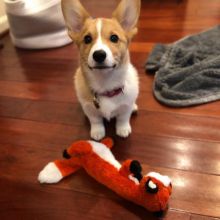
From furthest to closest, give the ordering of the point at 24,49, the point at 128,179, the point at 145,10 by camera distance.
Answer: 1. the point at 145,10
2. the point at 24,49
3. the point at 128,179

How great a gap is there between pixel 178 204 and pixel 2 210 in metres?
0.70

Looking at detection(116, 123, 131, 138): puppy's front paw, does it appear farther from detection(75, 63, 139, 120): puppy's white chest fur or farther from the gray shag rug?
the gray shag rug

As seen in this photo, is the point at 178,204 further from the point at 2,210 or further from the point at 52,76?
the point at 52,76

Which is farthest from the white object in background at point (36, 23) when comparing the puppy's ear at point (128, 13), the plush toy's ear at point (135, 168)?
the plush toy's ear at point (135, 168)

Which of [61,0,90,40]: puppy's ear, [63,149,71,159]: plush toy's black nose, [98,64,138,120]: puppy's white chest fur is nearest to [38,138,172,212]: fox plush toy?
[63,149,71,159]: plush toy's black nose

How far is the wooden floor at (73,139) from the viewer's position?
48.4 inches

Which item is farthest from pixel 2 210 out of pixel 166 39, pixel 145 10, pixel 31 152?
pixel 145 10

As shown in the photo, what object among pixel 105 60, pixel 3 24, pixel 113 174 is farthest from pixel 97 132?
pixel 3 24

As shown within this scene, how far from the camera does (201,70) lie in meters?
1.79

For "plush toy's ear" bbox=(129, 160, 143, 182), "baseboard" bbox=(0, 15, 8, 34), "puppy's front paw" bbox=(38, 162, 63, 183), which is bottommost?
"baseboard" bbox=(0, 15, 8, 34)

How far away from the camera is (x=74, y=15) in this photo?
1.31 meters

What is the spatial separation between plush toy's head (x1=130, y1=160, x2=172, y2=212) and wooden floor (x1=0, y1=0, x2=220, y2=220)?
0.22 ft

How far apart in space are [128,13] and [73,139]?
25.9 inches

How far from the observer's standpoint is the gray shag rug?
170 centimetres
